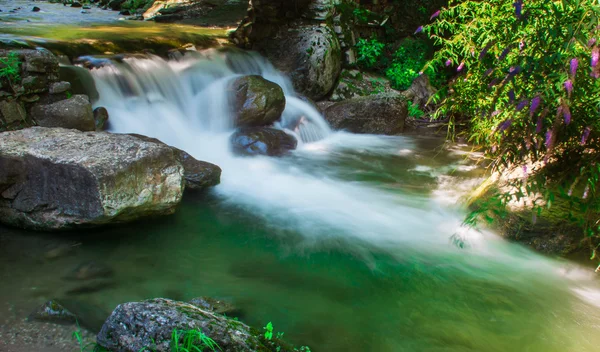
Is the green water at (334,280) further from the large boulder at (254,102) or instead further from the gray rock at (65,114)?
the large boulder at (254,102)

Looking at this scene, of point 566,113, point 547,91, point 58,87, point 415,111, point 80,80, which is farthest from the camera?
point 415,111

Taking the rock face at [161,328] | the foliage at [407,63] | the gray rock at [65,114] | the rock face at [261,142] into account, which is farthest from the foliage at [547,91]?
the foliage at [407,63]

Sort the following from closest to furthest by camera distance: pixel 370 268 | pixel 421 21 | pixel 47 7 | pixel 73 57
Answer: pixel 370 268, pixel 73 57, pixel 421 21, pixel 47 7

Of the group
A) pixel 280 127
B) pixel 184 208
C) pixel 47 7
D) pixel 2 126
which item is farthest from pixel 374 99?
pixel 47 7

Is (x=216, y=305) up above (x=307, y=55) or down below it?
below

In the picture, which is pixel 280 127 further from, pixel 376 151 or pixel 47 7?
pixel 47 7

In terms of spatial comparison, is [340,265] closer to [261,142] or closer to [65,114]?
[261,142]

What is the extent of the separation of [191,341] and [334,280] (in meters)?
1.91

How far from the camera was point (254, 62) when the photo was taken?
9.33 meters

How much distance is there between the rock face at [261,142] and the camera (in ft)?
22.6

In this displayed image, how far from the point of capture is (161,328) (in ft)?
7.05

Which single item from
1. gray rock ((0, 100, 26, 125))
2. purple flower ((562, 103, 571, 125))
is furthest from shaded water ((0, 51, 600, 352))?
purple flower ((562, 103, 571, 125))

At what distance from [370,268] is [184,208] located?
228cm

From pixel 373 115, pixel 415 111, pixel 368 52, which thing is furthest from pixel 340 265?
pixel 368 52
